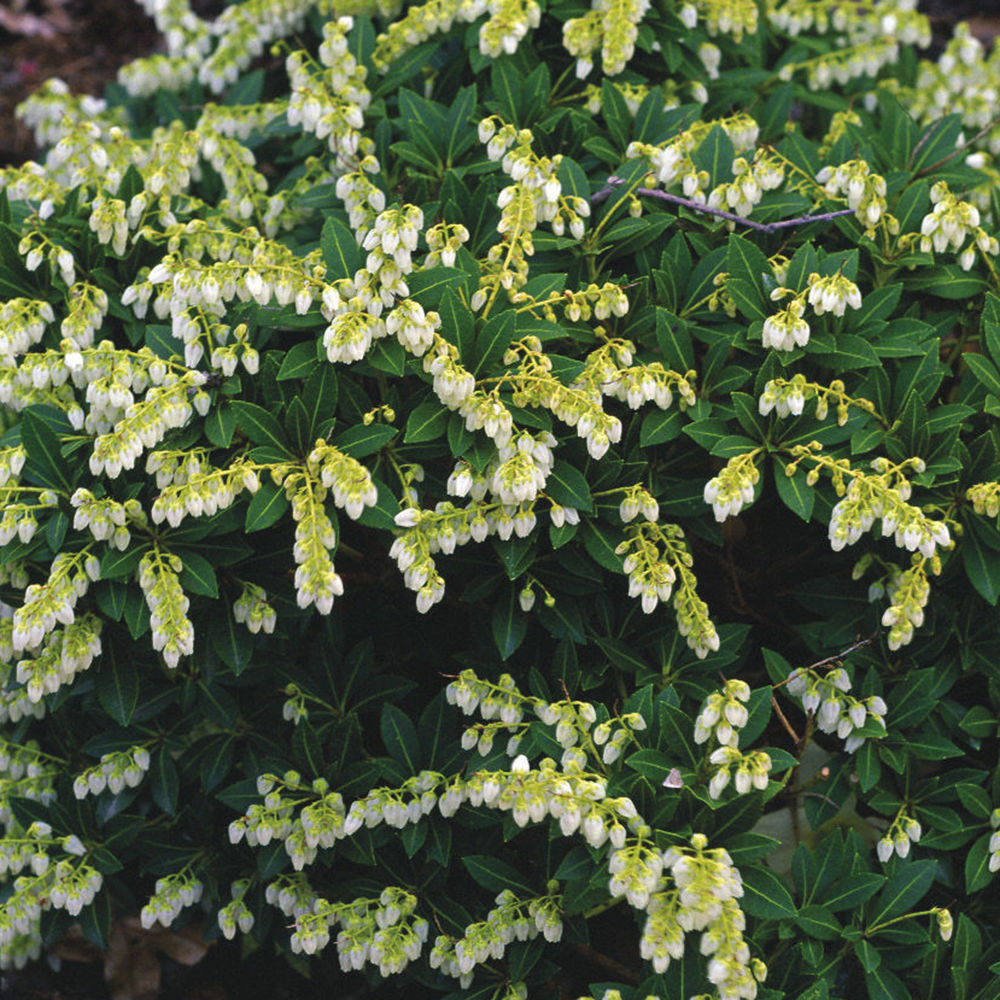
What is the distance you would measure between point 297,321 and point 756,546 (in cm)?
146

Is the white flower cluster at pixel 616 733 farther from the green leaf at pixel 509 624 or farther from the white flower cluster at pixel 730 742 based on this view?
the green leaf at pixel 509 624

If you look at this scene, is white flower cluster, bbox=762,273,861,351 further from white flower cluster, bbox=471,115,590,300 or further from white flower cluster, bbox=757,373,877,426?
white flower cluster, bbox=471,115,590,300

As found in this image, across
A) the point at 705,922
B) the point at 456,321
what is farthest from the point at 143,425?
the point at 705,922

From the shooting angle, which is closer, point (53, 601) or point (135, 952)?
point (53, 601)

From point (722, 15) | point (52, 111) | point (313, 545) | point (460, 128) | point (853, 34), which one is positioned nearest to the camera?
point (313, 545)

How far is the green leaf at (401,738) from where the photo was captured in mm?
2713

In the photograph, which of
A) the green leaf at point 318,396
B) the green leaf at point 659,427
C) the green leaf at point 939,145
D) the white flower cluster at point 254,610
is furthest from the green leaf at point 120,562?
the green leaf at point 939,145

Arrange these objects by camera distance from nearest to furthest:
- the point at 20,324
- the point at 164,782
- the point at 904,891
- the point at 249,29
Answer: the point at 904,891
the point at 20,324
the point at 164,782
the point at 249,29

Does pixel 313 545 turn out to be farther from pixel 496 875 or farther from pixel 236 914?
pixel 236 914

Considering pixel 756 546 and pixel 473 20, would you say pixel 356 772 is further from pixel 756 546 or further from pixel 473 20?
pixel 473 20

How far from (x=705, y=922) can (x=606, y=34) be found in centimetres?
227

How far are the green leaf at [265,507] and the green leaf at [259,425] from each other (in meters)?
0.11

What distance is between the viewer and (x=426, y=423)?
242 cm

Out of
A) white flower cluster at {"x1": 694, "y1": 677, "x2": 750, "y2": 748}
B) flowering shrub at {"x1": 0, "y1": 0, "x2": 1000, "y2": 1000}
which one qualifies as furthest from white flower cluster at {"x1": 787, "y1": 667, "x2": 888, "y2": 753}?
white flower cluster at {"x1": 694, "y1": 677, "x2": 750, "y2": 748}
